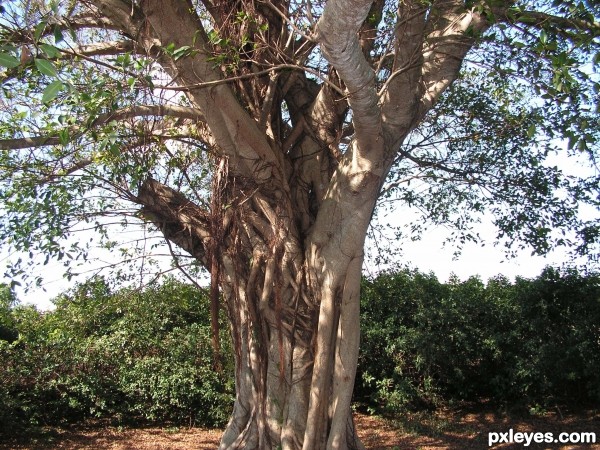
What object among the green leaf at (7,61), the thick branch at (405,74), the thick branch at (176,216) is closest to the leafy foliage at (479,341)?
the thick branch at (176,216)

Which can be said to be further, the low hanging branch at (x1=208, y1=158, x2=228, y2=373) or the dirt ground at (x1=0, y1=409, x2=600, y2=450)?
the dirt ground at (x1=0, y1=409, x2=600, y2=450)

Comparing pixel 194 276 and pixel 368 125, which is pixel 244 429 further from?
pixel 368 125

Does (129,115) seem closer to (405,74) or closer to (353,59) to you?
(353,59)

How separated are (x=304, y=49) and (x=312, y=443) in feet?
13.5

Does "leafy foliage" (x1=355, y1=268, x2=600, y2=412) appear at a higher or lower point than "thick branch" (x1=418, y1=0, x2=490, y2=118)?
lower

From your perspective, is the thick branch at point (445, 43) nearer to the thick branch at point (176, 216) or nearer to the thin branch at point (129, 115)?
the thin branch at point (129, 115)

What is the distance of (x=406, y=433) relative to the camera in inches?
358

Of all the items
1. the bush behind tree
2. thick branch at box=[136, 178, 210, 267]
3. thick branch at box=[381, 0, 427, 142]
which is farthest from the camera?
the bush behind tree

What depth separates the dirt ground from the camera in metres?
8.38

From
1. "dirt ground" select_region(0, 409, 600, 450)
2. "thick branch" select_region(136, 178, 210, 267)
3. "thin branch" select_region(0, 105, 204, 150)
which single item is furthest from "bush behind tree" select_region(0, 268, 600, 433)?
"thin branch" select_region(0, 105, 204, 150)

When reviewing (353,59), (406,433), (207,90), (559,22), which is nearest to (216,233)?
(207,90)

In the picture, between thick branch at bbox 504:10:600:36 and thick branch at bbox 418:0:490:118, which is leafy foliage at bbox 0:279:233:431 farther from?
thick branch at bbox 504:10:600:36

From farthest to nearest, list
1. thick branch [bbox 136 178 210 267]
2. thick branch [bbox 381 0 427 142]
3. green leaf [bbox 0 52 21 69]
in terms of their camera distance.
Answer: thick branch [bbox 136 178 210 267]
thick branch [bbox 381 0 427 142]
green leaf [bbox 0 52 21 69]

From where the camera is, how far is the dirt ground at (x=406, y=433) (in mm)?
8375
